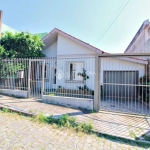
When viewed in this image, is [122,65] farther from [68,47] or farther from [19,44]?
[19,44]

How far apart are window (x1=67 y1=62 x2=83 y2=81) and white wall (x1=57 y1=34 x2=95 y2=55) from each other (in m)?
1.33

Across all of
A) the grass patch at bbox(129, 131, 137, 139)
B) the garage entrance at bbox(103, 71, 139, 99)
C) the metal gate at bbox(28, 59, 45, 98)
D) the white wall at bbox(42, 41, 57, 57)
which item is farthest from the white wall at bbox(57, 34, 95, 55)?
the grass patch at bbox(129, 131, 137, 139)

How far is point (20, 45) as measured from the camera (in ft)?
37.6

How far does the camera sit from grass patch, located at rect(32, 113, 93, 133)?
4.48m

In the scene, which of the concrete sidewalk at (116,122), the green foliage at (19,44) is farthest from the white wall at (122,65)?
the green foliage at (19,44)

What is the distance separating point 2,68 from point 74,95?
5605 mm

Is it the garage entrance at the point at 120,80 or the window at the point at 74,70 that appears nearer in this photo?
the window at the point at 74,70

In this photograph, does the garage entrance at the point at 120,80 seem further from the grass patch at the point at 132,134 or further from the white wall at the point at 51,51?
the grass patch at the point at 132,134

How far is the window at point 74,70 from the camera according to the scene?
10.4 metres

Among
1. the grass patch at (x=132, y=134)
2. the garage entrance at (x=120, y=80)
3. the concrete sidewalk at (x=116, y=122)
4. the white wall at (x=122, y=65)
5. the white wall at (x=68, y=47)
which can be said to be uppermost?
the white wall at (x=68, y=47)

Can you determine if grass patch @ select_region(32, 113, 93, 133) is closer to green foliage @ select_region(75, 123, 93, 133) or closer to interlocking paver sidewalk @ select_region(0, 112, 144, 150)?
green foliage @ select_region(75, 123, 93, 133)

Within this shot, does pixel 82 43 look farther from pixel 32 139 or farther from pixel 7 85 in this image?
pixel 32 139

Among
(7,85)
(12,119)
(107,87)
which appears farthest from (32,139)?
(107,87)

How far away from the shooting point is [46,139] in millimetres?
3721
